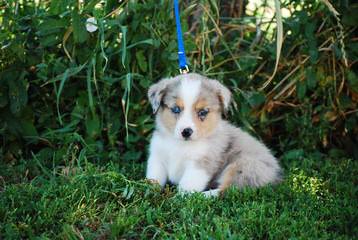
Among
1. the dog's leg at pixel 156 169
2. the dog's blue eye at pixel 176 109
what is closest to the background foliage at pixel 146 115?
the dog's leg at pixel 156 169

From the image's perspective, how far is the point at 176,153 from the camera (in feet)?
14.0

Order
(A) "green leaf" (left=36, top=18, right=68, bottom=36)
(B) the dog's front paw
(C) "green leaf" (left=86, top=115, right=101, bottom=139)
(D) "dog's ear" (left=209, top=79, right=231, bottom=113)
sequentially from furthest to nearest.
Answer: (C) "green leaf" (left=86, top=115, right=101, bottom=139) < (A) "green leaf" (left=36, top=18, right=68, bottom=36) < (D) "dog's ear" (left=209, top=79, right=231, bottom=113) < (B) the dog's front paw

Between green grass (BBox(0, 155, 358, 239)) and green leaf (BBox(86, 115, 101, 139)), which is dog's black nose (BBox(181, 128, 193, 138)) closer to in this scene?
green grass (BBox(0, 155, 358, 239))

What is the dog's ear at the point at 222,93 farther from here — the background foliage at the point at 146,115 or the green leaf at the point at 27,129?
the green leaf at the point at 27,129

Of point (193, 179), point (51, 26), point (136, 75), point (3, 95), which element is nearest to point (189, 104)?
point (193, 179)

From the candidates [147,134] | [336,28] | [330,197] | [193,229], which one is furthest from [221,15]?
[193,229]

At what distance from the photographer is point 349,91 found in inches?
213

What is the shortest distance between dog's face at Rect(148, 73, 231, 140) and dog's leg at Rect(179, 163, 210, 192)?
233mm

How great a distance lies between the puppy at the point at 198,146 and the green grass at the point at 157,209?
0.46 ft

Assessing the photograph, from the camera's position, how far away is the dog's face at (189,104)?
4.11 metres

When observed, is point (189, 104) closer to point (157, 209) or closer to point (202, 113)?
point (202, 113)

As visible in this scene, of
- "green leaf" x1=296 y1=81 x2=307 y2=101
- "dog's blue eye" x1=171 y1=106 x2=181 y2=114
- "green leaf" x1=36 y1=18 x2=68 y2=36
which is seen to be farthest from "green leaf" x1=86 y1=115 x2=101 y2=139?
"green leaf" x1=296 y1=81 x2=307 y2=101

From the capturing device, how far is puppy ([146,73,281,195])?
4.14 metres

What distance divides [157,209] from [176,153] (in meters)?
0.65
